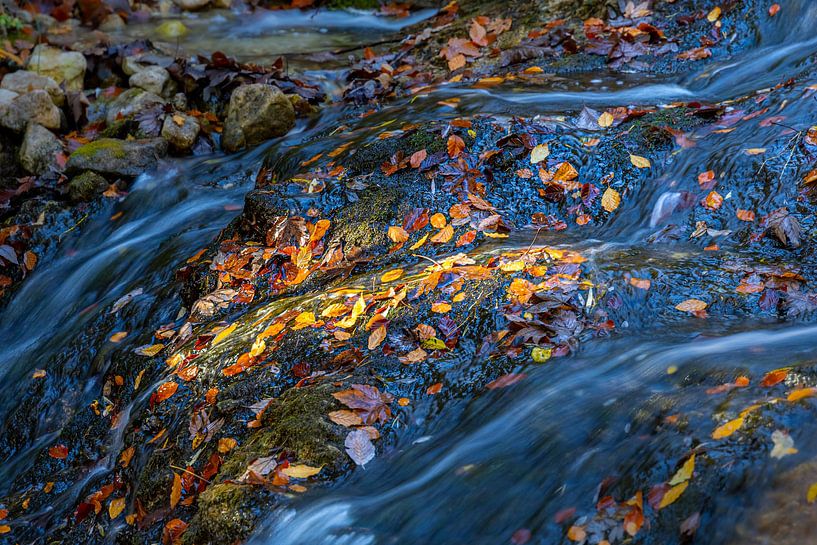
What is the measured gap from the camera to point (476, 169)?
194 inches

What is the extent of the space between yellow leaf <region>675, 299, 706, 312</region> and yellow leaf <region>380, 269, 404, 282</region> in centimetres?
150

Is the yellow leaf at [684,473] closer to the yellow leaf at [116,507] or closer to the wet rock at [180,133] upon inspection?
the yellow leaf at [116,507]

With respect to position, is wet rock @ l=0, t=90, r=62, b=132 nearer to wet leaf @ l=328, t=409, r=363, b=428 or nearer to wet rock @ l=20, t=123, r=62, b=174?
wet rock @ l=20, t=123, r=62, b=174

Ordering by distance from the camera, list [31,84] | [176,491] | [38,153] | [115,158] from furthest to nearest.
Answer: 1. [31,84]
2. [38,153]
3. [115,158]
4. [176,491]

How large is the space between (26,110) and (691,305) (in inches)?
263

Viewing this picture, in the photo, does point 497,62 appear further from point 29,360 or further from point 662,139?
point 29,360

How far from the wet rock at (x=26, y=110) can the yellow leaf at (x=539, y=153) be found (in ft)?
17.2

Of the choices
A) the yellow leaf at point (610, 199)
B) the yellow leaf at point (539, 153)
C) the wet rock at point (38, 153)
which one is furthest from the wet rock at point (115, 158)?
the yellow leaf at point (610, 199)

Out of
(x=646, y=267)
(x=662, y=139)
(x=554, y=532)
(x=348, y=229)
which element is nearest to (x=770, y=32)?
(x=662, y=139)

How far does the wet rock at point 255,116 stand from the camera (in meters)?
6.93

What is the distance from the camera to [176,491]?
11.3ft

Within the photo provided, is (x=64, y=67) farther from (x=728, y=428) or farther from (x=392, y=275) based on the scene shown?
(x=728, y=428)

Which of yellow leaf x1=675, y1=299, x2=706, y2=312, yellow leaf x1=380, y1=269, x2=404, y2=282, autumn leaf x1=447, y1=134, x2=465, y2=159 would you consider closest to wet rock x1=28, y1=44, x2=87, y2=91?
autumn leaf x1=447, y1=134, x2=465, y2=159

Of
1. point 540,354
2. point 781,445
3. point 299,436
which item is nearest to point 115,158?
point 299,436
